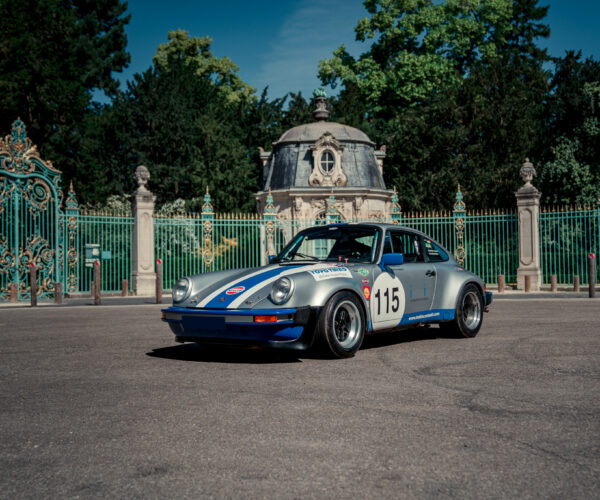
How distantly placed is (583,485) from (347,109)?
135 ft

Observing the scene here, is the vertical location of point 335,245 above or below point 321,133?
below

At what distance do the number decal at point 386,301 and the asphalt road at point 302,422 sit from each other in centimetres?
36

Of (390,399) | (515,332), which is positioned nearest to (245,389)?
(390,399)

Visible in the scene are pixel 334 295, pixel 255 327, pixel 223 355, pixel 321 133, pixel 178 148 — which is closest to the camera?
pixel 255 327

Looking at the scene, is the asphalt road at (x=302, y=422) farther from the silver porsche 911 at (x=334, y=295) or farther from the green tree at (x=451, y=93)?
the green tree at (x=451, y=93)

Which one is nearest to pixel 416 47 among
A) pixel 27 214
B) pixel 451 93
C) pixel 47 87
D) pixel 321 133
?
pixel 451 93

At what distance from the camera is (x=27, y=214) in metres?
19.2

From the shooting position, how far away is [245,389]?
5.37 meters

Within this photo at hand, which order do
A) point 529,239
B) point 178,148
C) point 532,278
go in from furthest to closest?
1. point 178,148
2. point 529,239
3. point 532,278

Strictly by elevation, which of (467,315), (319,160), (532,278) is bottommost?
(467,315)

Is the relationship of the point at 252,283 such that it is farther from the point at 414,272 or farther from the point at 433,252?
the point at 433,252

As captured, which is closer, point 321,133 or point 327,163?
point 327,163

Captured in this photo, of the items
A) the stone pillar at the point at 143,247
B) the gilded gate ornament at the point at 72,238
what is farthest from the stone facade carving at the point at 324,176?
the gilded gate ornament at the point at 72,238

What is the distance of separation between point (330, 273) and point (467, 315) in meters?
2.57
